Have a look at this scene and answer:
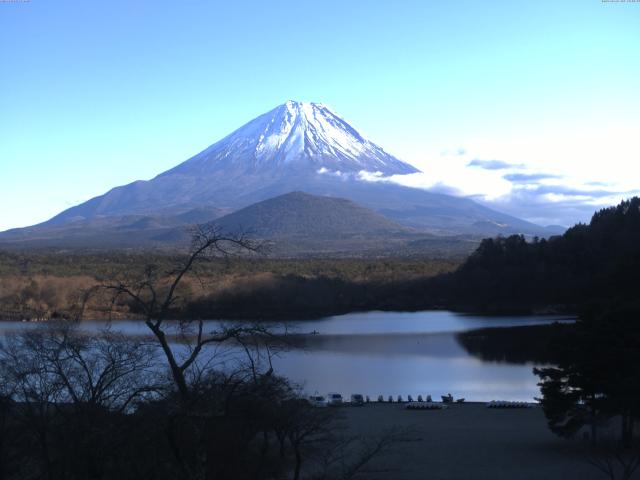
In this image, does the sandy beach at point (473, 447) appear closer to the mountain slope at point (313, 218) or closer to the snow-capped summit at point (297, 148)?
the mountain slope at point (313, 218)

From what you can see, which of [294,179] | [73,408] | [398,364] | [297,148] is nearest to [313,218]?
[294,179]

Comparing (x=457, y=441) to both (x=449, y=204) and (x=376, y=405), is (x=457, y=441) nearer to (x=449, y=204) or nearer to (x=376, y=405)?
(x=376, y=405)

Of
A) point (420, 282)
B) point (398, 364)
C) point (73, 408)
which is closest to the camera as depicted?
point (73, 408)

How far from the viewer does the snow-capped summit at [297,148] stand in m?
123

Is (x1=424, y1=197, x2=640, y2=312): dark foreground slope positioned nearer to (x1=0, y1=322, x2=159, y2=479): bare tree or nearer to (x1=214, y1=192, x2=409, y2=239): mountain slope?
(x1=0, y1=322, x2=159, y2=479): bare tree

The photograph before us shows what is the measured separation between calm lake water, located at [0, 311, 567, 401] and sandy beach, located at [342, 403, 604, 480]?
1.82m

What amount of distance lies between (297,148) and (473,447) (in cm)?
11581

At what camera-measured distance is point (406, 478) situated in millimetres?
8836

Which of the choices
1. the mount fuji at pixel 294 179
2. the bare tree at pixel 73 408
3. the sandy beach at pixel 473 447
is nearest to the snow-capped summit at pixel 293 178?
the mount fuji at pixel 294 179

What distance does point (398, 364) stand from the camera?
21531 millimetres

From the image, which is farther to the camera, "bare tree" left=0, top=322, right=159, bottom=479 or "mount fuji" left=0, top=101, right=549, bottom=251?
"mount fuji" left=0, top=101, right=549, bottom=251

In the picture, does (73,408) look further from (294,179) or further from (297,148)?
(297,148)

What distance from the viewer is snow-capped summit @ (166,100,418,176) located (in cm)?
12331

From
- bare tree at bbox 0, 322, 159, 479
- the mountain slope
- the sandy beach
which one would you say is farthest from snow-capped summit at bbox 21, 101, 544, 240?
bare tree at bbox 0, 322, 159, 479
